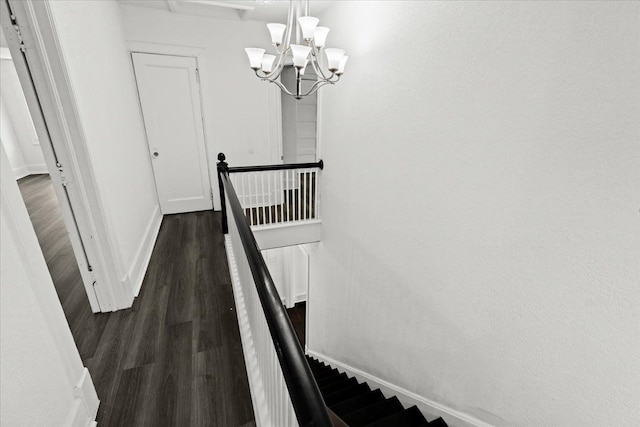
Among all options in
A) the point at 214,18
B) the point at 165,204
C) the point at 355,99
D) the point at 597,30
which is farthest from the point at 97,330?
the point at 214,18

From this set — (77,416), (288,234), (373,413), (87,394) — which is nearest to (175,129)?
(288,234)

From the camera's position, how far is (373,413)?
2.29 metres

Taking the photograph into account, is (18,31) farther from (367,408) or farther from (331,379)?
(331,379)

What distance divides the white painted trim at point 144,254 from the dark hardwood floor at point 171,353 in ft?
0.22

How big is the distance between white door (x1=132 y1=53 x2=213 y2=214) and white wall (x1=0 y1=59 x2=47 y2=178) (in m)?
4.03

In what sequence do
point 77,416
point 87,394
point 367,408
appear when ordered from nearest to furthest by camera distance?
point 77,416 → point 87,394 → point 367,408

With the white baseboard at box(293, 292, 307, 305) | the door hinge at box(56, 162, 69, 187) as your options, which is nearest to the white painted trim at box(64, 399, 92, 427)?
the door hinge at box(56, 162, 69, 187)

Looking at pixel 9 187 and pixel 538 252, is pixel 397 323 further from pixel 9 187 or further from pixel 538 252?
pixel 9 187

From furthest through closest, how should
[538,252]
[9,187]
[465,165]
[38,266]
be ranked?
[465,165], [538,252], [38,266], [9,187]

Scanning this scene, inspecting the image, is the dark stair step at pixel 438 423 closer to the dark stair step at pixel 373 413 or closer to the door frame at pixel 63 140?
the dark stair step at pixel 373 413

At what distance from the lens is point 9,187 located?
3.48 feet

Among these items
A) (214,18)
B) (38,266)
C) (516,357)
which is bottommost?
(516,357)

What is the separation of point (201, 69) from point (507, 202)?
13.5 feet

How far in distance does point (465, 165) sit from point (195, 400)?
2037 mm
